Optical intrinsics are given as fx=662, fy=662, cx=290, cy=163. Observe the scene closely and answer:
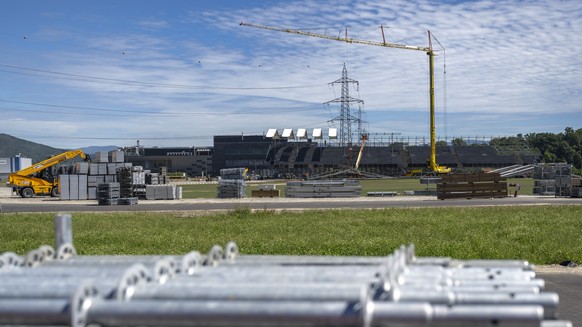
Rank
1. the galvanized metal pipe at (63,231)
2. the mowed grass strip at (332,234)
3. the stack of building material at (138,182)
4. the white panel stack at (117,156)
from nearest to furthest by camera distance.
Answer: the galvanized metal pipe at (63,231), the mowed grass strip at (332,234), the stack of building material at (138,182), the white panel stack at (117,156)

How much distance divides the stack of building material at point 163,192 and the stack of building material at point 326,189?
27.4ft

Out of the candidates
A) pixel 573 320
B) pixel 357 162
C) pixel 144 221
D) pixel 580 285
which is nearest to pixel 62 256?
pixel 573 320

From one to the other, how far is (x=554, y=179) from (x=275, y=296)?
48.4 m

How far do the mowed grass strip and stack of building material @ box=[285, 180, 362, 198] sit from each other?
2005cm


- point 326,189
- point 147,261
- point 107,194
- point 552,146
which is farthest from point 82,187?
point 552,146

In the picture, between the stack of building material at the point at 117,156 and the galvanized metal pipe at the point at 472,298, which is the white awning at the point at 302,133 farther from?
the galvanized metal pipe at the point at 472,298

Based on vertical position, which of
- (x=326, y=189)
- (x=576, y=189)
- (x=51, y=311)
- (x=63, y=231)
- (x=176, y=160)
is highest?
(x=176, y=160)

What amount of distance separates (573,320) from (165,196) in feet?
133

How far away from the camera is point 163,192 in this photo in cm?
4759

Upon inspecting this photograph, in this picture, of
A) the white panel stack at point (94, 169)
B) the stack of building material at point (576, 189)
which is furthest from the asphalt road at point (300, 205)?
the white panel stack at point (94, 169)

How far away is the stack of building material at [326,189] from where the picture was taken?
47.9 m

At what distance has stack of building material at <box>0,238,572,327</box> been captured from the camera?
2.37m

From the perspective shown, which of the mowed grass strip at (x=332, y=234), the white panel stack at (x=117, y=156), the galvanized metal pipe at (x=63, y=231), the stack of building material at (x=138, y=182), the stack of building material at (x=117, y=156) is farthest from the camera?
the white panel stack at (x=117, y=156)

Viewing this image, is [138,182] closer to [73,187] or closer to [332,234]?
[73,187]
